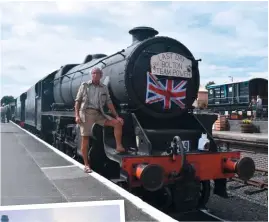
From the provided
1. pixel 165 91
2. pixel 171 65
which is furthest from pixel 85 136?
pixel 171 65

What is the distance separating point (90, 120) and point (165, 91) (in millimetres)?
1494

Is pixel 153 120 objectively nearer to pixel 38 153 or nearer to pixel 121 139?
pixel 121 139

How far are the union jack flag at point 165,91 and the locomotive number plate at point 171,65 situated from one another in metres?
0.14

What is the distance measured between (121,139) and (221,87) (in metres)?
21.2

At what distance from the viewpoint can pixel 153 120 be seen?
241 inches

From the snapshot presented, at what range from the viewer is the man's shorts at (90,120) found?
5627mm

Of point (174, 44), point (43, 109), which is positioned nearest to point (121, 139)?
point (174, 44)

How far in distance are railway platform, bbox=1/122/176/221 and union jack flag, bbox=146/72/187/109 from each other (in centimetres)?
173

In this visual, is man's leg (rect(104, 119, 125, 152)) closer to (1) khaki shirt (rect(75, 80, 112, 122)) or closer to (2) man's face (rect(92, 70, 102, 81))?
(1) khaki shirt (rect(75, 80, 112, 122))

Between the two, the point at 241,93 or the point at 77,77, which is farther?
the point at 241,93

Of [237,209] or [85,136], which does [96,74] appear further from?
[237,209]

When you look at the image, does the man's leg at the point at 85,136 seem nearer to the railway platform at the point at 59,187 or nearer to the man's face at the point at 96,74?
the railway platform at the point at 59,187

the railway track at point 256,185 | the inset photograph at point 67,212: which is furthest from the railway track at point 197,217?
the inset photograph at point 67,212

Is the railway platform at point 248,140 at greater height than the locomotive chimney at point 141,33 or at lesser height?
lesser
